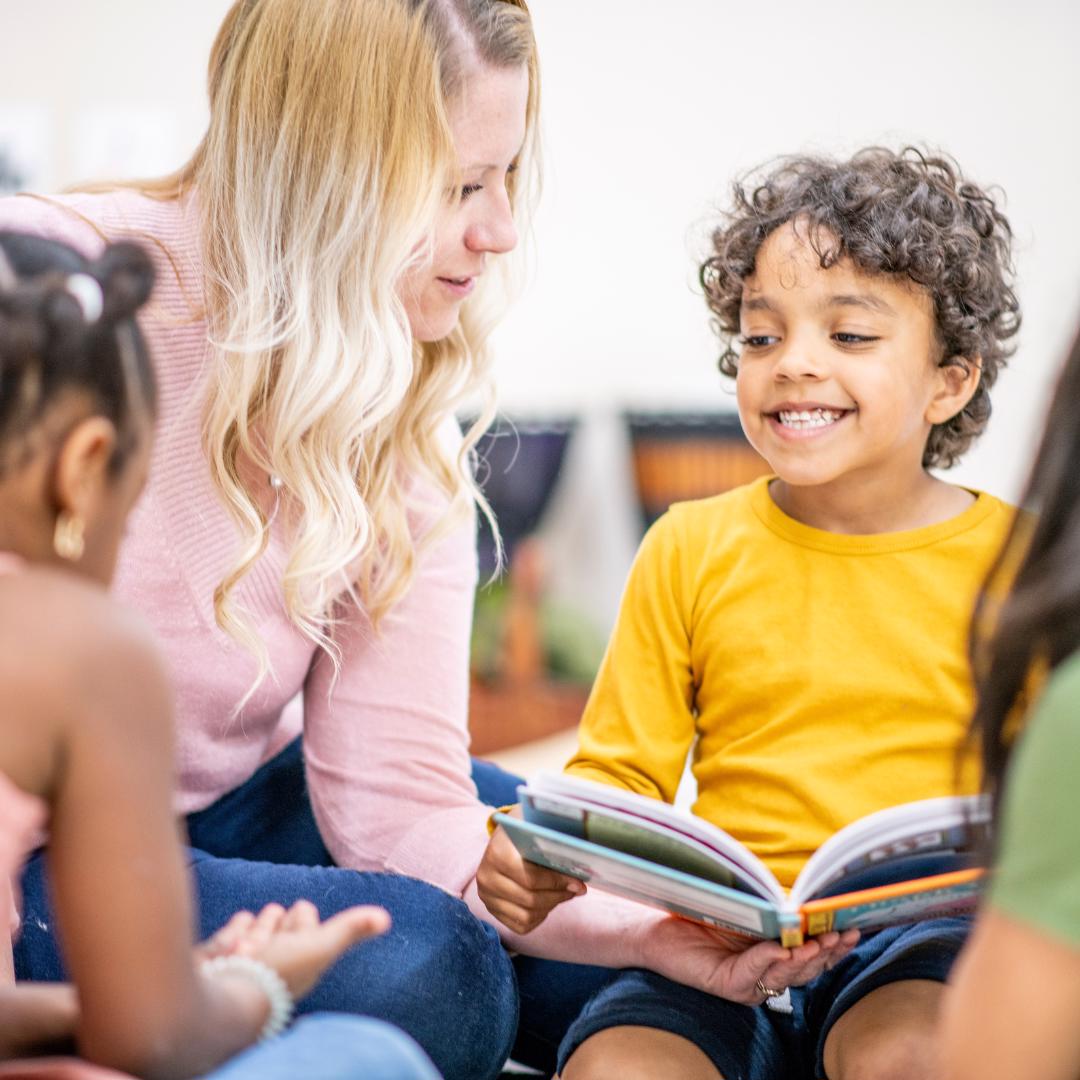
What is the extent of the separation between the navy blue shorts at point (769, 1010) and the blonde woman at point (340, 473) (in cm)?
3

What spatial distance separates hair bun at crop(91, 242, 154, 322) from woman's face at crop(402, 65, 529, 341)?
661 millimetres

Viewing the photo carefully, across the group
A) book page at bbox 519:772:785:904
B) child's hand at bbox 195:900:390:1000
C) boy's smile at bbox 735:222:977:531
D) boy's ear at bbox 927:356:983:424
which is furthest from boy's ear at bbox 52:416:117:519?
boy's ear at bbox 927:356:983:424

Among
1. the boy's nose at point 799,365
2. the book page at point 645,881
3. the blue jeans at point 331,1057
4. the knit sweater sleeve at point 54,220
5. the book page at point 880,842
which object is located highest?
the knit sweater sleeve at point 54,220

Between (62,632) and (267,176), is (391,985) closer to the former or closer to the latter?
(62,632)

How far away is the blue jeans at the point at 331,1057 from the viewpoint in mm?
825

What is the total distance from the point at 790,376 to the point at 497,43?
0.46m

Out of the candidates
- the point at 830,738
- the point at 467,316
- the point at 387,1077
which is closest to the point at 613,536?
the point at 467,316

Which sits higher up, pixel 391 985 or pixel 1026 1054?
pixel 1026 1054

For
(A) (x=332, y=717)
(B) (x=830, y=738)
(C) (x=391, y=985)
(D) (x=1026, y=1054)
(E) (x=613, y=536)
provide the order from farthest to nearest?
1. (E) (x=613, y=536)
2. (A) (x=332, y=717)
3. (B) (x=830, y=738)
4. (C) (x=391, y=985)
5. (D) (x=1026, y=1054)

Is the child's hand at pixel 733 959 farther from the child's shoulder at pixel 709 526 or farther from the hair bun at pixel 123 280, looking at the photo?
the hair bun at pixel 123 280

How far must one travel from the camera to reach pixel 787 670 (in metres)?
1.46

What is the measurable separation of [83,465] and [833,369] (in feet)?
2.86

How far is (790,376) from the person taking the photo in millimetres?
1465

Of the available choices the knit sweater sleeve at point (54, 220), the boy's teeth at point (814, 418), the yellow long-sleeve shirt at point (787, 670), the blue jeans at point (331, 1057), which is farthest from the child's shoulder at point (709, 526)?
the blue jeans at point (331, 1057)
